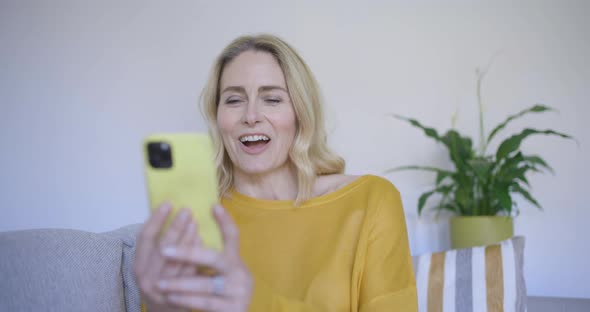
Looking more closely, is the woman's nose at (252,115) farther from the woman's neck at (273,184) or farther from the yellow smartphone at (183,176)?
the yellow smartphone at (183,176)

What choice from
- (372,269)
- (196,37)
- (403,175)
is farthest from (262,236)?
(196,37)

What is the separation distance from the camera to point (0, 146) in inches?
107

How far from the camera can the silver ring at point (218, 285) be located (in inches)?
26.2

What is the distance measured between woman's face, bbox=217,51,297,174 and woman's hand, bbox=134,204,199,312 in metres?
0.75

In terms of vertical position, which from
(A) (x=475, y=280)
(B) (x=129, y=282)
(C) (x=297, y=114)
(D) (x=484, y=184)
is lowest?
(A) (x=475, y=280)

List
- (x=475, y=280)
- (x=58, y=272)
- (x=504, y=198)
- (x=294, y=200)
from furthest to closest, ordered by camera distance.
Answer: (x=504, y=198) → (x=475, y=280) → (x=294, y=200) → (x=58, y=272)

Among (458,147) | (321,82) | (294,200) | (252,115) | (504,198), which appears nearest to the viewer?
(252,115)

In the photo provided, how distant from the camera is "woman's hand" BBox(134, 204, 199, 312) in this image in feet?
2.06

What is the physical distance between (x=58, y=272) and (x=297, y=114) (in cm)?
74

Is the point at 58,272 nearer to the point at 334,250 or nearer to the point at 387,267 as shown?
the point at 334,250

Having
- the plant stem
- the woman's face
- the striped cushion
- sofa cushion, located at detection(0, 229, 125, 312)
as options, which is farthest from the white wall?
sofa cushion, located at detection(0, 229, 125, 312)

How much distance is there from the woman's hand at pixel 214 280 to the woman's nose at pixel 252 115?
0.73 meters

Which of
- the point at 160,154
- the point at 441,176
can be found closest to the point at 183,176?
the point at 160,154

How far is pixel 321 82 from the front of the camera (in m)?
2.66
